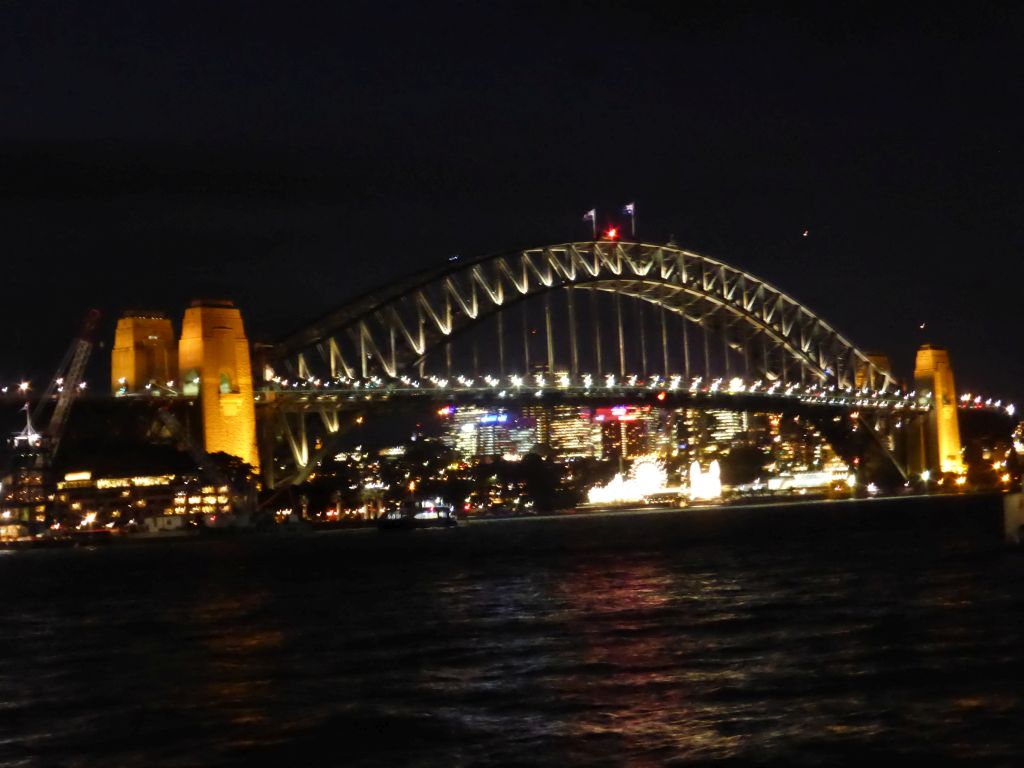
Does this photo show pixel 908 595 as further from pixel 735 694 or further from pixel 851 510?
pixel 851 510

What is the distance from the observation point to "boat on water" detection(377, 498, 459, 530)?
95562mm

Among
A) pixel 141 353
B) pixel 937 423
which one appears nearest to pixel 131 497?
pixel 141 353

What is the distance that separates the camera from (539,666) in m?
23.5

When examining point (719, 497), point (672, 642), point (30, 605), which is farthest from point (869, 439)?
point (672, 642)

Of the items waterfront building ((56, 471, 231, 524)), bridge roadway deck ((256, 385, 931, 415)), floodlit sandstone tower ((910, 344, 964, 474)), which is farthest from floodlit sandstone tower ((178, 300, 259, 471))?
floodlit sandstone tower ((910, 344, 964, 474))

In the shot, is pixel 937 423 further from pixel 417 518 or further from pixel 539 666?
pixel 539 666

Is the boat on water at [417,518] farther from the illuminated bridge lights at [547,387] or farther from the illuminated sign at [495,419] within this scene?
the illuminated sign at [495,419]

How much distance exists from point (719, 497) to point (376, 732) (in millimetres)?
131292

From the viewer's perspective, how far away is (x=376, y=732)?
18.7m

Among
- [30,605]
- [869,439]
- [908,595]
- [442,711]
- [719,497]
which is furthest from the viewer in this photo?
[719,497]

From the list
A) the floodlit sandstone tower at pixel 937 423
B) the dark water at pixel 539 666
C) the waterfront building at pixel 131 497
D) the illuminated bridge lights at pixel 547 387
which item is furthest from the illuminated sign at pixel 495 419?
the dark water at pixel 539 666

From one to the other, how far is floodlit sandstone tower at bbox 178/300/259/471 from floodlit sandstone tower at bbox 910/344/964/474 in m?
58.1

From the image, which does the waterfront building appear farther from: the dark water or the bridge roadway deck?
the dark water

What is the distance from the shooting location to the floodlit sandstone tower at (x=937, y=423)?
12712cm
